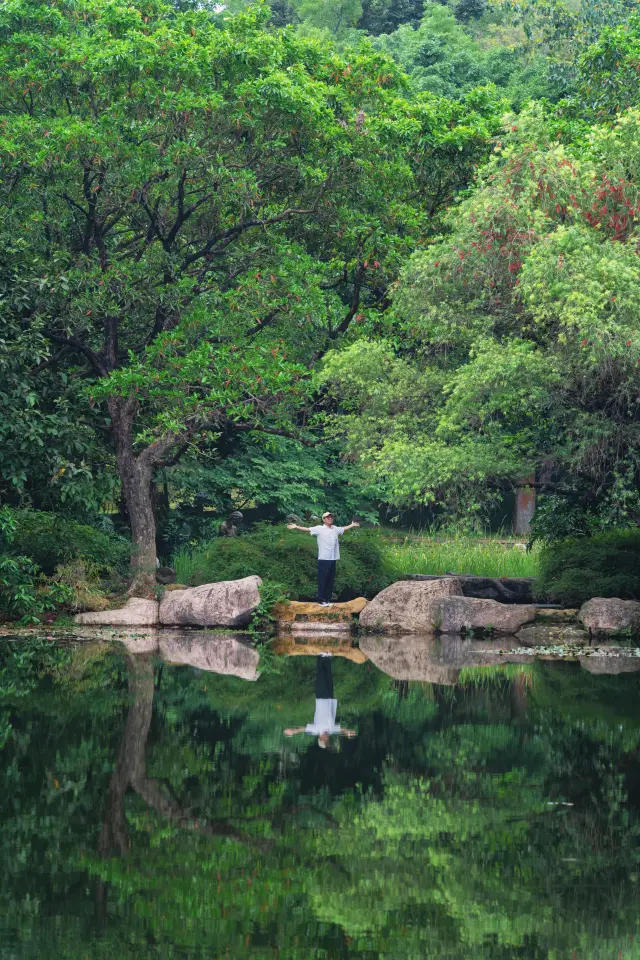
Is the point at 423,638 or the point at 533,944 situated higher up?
the point at 533,944

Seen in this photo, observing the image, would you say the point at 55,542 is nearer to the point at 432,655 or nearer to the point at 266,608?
the point at 266,608

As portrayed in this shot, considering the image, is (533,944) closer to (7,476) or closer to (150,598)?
(7,476)

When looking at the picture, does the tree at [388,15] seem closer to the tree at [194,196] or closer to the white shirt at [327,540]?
the tree at [194,196]

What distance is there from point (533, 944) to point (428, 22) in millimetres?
39919

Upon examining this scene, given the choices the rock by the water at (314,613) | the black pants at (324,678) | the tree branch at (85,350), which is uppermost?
the tree branch at (85,350)

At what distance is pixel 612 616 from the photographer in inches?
817

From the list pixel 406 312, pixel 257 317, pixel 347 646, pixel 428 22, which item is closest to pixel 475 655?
pixel 347 646

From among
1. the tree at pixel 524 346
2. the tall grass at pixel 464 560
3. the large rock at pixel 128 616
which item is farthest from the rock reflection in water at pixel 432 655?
the tall grass at pixel 464 560

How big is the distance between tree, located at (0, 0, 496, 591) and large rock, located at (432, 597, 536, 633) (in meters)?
5.50

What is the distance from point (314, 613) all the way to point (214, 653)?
476 cm

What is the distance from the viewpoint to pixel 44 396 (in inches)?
908

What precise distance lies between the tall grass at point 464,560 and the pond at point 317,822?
12.4m

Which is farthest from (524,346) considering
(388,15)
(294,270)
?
(388,15)

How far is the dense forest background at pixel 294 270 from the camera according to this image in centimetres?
1803
